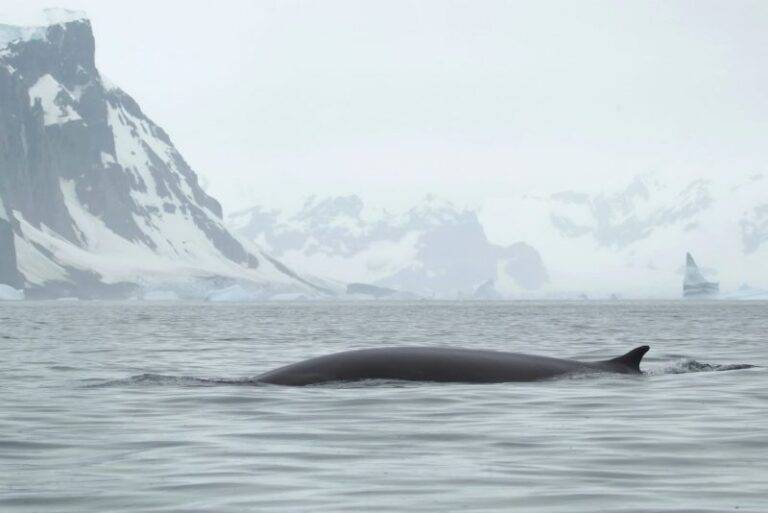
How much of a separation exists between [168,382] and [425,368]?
11.3ft

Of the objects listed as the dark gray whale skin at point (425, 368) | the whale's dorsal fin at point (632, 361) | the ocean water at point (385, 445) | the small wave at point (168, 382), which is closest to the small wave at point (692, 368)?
the ocean water at point (385, 445)

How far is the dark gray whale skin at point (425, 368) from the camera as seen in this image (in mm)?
18344

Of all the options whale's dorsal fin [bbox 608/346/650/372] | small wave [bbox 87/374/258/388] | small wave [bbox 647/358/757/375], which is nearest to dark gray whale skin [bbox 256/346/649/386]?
whale's dorsal fin [bbox 608/346/650/372]

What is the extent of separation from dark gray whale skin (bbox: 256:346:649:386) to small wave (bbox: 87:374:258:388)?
0.44m

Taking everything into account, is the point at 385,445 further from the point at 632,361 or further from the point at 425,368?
the point at 632,361

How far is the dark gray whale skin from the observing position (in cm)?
1834

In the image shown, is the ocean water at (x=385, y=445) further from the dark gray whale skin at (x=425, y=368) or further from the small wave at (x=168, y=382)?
the dark gray whale skin at (x=425, y=368)

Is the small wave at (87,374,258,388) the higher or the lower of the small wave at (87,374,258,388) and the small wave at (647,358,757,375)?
the lower

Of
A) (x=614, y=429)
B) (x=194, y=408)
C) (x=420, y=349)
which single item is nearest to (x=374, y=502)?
(x=614, y=429)

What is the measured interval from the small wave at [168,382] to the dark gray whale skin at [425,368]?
44 centimetres

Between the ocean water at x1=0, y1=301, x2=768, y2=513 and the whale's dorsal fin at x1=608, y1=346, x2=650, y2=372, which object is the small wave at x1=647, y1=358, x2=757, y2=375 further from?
the whale's dorsal fin at x1=608, y1=346, x2=650, y2=372

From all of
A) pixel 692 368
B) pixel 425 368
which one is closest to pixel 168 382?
pixel 425 368

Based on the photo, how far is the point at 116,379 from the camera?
65.7 ft

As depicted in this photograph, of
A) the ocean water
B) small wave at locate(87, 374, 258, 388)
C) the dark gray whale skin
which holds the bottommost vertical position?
the ocean water
